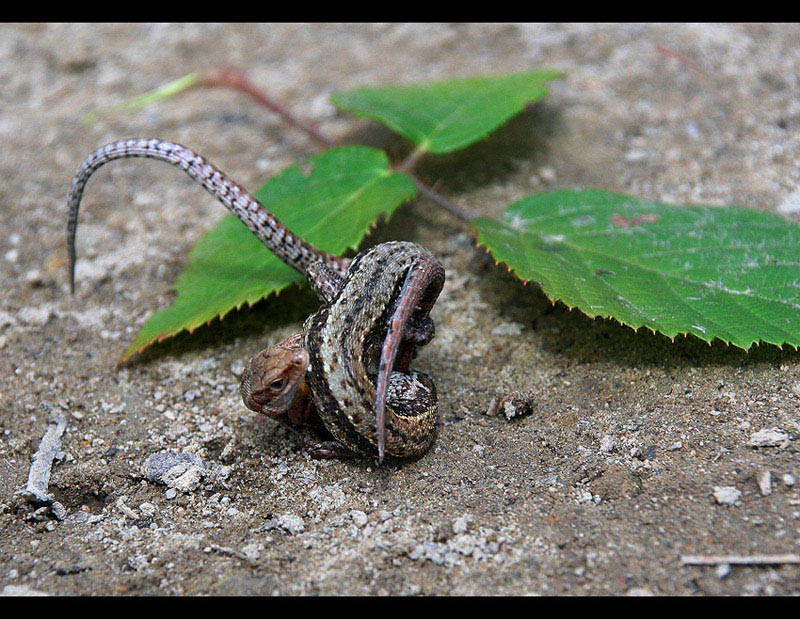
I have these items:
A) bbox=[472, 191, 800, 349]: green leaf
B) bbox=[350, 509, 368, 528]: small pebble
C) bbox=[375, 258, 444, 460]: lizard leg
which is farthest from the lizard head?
bbox=[472, 191, 800, 349]: green leaf

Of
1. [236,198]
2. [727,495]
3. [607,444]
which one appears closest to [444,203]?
[236,198]

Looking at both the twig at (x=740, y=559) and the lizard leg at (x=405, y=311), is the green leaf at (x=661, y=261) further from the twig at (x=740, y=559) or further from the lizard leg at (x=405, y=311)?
the twig at (x=740, y=559)

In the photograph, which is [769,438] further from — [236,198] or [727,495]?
[236,198]

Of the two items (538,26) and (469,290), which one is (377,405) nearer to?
(469,290)

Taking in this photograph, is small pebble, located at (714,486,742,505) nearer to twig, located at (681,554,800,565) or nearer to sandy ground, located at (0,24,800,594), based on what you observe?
sandy ground, located at (0,24,800,594)

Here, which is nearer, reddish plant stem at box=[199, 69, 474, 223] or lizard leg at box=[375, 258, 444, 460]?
lizard leg at box=[375, 258, 444, 460]

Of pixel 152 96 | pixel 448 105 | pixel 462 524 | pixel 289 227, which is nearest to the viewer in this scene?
pixel 462 524
